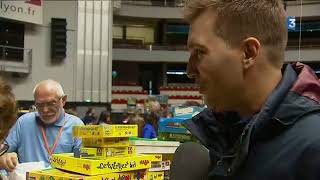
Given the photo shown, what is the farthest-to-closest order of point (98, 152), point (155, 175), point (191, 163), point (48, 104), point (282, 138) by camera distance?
point (48, 104) → point (155, 175) → point (98, 152) → point (191, 163) → point (282, 138)

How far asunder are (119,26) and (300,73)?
25.9 m

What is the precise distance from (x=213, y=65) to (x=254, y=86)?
10 centimetres

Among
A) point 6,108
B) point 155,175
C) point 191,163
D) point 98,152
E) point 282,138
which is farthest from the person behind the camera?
point 155,175

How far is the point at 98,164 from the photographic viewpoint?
238cm

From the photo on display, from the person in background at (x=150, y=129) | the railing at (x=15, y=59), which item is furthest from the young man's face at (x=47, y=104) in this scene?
the railing at (x=15, y=59)

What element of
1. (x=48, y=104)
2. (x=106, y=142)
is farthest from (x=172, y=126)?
(x=48, y=104)

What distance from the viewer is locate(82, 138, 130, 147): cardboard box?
8.50ft

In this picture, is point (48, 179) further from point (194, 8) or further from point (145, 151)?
point (194, 8)

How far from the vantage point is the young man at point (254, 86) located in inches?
39.4

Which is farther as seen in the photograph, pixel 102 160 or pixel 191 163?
pixel 102 160

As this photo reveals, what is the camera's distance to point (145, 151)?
299 cm

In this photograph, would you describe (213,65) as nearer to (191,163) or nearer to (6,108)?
(191,163)

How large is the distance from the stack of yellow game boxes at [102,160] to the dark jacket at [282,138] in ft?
4.52

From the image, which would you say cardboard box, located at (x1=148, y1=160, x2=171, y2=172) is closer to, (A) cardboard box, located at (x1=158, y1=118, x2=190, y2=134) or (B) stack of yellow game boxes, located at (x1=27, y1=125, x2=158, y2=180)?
(B) stack of yellow game boxes, located at (x1=27, y1=125, x2=158, y2=180)
